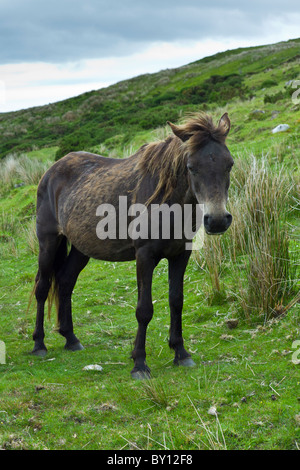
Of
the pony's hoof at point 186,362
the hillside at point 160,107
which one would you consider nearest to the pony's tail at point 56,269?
the pony's hoof at point 186,362

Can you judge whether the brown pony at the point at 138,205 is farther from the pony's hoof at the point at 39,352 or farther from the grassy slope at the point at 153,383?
the grassy slope at the point at 153,383

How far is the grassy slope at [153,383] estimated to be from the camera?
3682 millimetres

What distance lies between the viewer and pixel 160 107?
106ft

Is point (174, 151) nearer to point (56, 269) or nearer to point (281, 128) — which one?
point (56, 269)

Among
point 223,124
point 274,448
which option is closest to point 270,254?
point 223,124

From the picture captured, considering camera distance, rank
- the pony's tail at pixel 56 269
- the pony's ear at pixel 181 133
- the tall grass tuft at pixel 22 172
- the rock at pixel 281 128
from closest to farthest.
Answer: the pony's ear at pixel 181 133
the pony's tail at pixel 56 269
the rock at pixel 281 128
the tall grass tuft at pixel 22 172

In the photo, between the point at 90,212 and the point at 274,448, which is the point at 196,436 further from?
the point at 90,212

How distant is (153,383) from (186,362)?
0.87m

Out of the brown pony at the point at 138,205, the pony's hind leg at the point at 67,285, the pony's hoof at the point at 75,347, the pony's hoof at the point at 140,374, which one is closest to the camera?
the brown pony at the point at 138,205

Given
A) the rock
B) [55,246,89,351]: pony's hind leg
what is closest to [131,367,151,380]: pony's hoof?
[55,246,89,351]: pony's hind leg

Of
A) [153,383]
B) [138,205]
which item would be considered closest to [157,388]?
[153,383]

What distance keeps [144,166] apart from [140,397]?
2330 millimetres

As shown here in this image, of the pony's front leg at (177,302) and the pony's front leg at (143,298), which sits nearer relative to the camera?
the pony's front leg at (143,298)

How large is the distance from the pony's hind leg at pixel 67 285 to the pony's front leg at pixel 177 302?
59.8 inches
